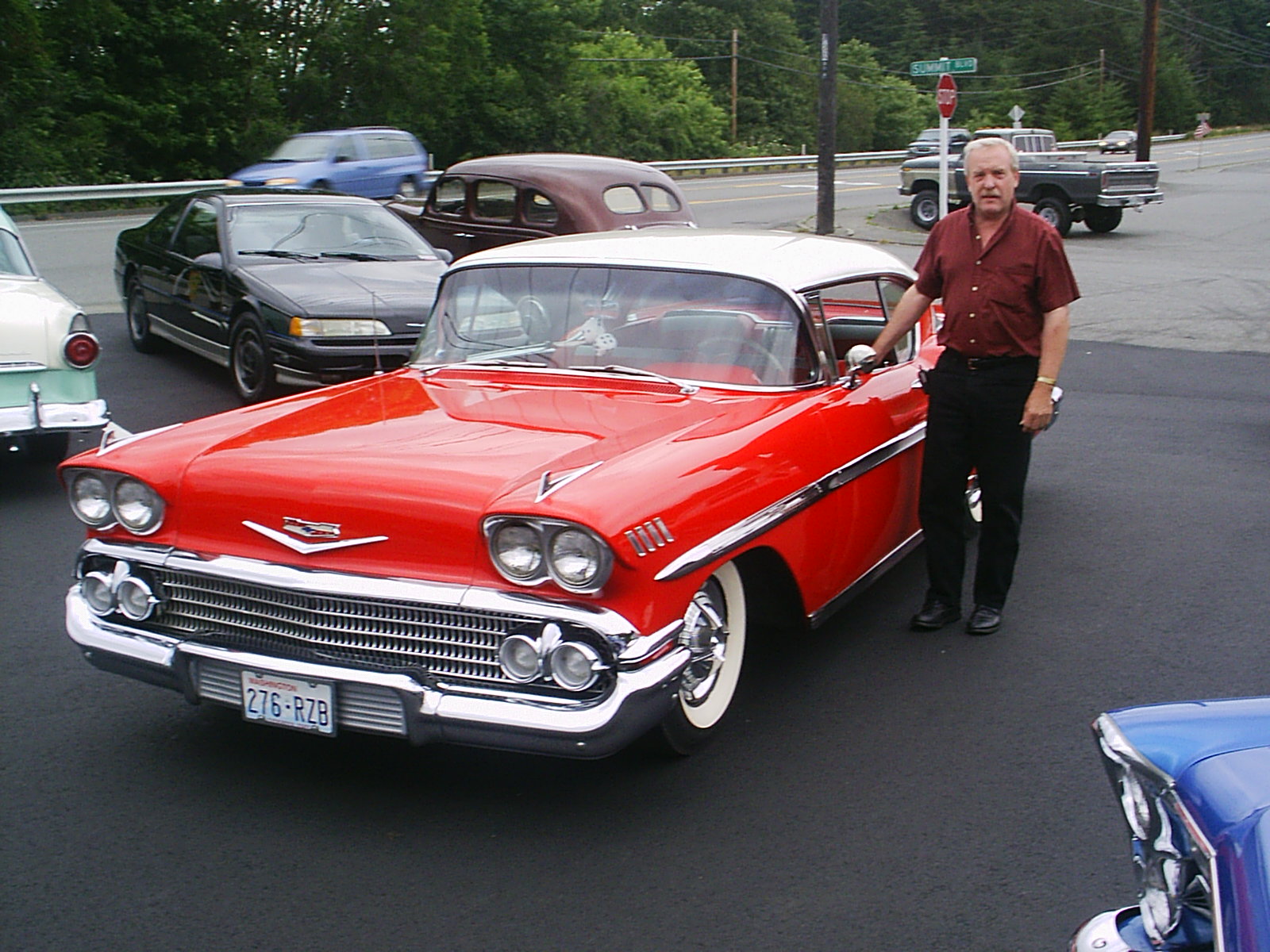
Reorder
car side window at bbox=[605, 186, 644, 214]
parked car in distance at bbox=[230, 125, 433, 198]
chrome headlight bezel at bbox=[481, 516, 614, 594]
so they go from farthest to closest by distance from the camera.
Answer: parked car in distance at bbox=[230, 125, 433, 198] < car side window at bbox=[605, 186, 644, 214] < chrome headlight bezel at bbox=[481, 516, 614, 594]

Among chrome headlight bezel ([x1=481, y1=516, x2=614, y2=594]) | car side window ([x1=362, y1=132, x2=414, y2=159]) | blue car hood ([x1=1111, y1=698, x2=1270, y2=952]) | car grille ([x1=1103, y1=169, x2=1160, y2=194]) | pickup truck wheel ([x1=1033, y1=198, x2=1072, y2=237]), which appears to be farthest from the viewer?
pickup truck wheel ([x1=1033, y1=198, x2=1072, y2=237])

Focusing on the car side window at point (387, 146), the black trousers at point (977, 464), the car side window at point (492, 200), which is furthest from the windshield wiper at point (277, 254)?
the car side window at point (387, 146)

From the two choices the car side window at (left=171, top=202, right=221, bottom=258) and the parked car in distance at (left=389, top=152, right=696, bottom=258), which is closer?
the car side window at (left=171, top=202, right=221, bottom=258)

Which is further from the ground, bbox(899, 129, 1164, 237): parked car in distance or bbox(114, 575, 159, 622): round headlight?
bbox(899, 129, 1164, 237): parked car in distance

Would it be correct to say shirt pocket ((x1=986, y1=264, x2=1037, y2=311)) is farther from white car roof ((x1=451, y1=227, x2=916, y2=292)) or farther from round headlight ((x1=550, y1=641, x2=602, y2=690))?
round headlight ((x1=550, y1=641, x2=602, y2=690))

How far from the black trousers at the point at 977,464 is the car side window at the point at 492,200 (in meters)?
9.28

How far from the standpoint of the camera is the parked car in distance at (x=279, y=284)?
29.2ft

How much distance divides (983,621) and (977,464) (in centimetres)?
63

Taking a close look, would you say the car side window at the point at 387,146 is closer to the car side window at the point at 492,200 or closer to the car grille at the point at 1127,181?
the car side window at the point at 492,200

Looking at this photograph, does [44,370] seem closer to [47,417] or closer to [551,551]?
[47,417]

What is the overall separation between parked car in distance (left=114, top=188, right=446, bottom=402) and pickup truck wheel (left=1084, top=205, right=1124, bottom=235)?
17273 millimetres

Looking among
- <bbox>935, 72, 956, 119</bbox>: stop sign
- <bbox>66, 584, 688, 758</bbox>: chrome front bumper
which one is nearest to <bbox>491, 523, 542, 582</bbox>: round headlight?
<bbox>66, 584, 688, 758</bbox>: chrome front bumper

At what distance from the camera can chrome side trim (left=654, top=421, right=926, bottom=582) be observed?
145 inches

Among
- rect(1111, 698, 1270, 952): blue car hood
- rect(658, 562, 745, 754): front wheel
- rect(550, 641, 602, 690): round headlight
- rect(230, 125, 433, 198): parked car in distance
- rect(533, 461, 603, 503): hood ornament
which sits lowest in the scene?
rect(658, 562, 745, 754): front wheel
